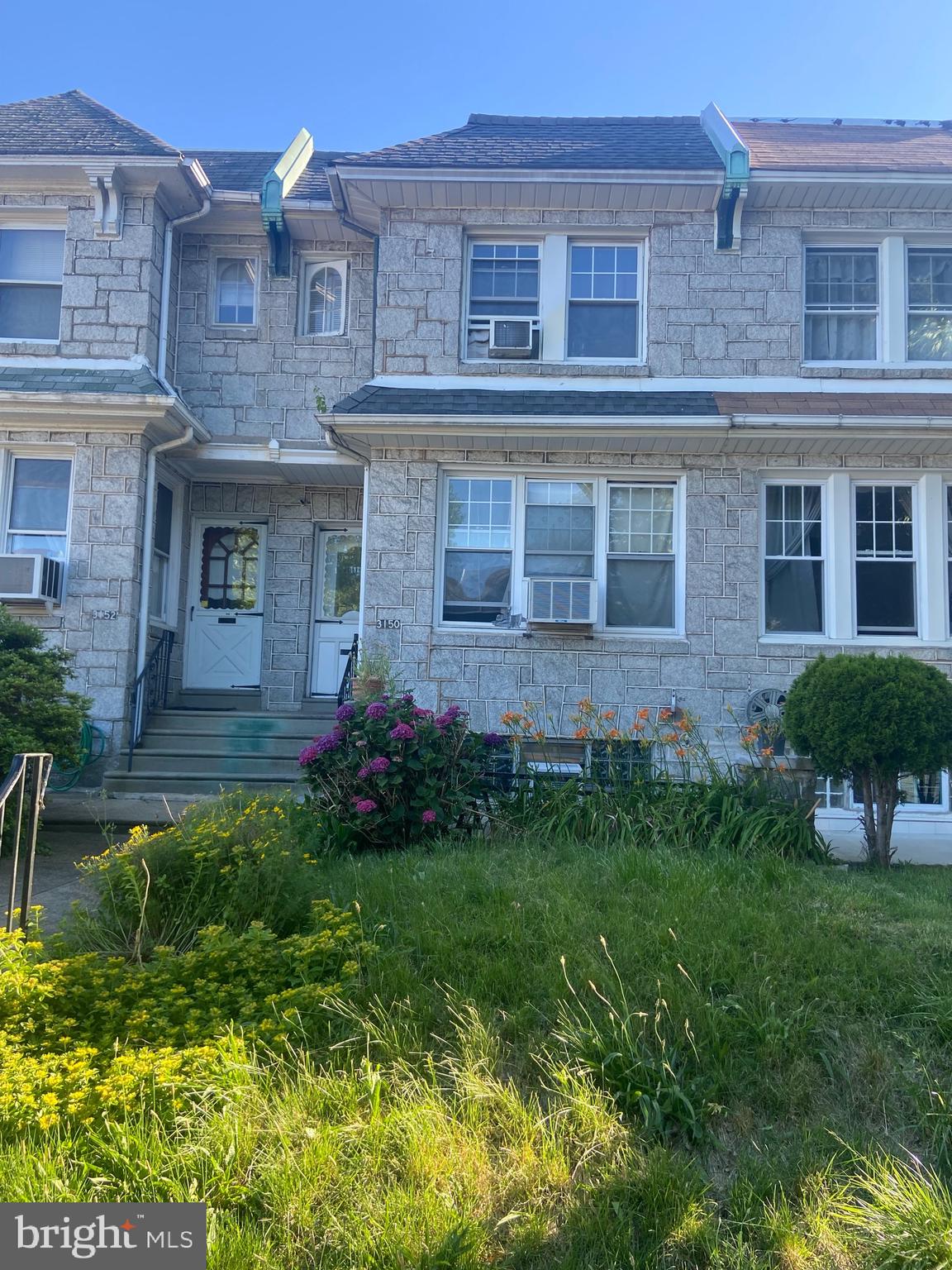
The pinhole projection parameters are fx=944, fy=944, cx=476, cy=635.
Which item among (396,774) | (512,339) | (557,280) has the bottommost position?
(396,774)

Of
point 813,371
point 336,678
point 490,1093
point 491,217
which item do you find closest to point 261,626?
point 336,678

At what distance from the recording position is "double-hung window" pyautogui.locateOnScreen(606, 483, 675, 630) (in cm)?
963

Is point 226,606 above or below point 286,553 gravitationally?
below

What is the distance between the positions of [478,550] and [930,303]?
5505 mm

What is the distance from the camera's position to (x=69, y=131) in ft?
35.1

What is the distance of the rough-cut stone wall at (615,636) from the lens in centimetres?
934

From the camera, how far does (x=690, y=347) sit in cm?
987

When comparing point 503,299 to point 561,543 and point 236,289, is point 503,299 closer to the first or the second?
point 561,543

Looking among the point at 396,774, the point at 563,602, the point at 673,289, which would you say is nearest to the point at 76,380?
the point at 563,602

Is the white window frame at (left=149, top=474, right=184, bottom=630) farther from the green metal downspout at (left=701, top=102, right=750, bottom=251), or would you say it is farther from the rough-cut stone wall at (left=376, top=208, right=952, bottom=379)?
the green metal downspout at (left=701, top=102, right=750, bottom=251)

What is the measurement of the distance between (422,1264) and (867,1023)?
2.03 m

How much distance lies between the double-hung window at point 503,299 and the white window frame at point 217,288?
2734mm

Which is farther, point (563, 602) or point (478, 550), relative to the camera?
point (478, 550)

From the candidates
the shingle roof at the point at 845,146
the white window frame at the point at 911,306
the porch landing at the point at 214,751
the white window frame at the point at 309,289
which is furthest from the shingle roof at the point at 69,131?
the white window frame at the point at 911,306
